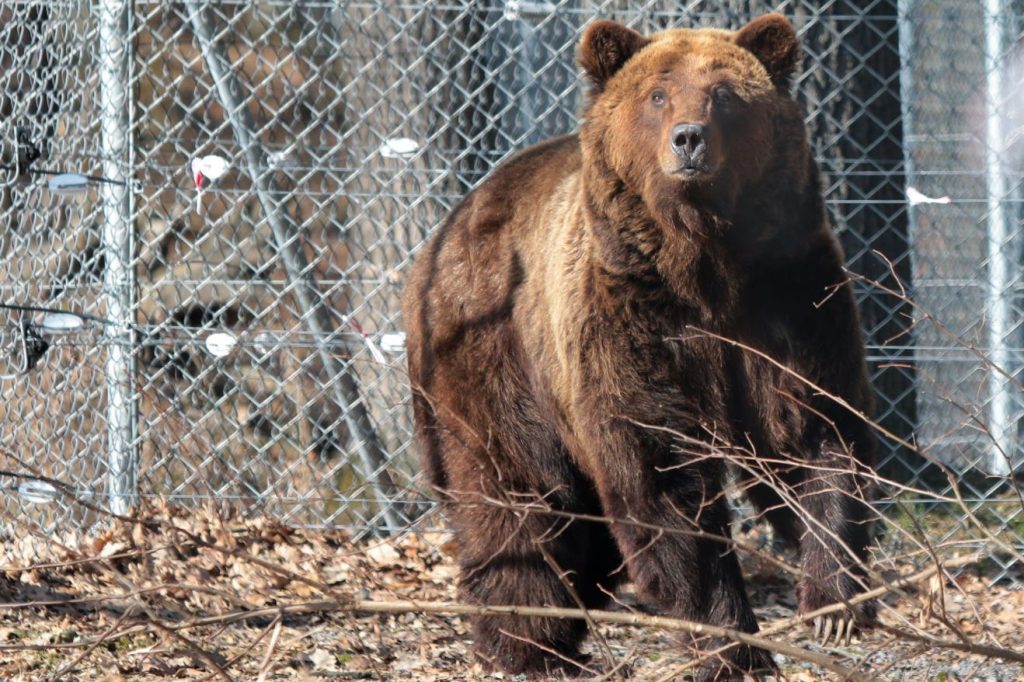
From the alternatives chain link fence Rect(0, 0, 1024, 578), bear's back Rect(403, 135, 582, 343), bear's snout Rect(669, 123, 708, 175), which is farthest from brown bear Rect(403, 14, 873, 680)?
chain link fence Rect(0, 0, 1024, 578)

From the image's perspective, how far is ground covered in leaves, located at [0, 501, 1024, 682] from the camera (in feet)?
14.5

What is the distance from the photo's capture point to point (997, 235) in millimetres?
6375

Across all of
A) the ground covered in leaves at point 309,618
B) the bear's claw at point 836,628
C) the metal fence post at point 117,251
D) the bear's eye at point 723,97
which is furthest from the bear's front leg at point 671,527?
the metal fence post at point 117,251

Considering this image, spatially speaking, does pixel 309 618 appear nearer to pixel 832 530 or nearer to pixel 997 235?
pixel 832 530

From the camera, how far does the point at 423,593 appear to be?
600 centimetres

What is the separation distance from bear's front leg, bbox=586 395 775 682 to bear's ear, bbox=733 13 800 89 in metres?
1.37

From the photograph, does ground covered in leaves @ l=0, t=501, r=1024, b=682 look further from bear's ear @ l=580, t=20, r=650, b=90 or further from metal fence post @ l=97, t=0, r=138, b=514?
bear's ear @ l=580, t=20, r=650, b=90

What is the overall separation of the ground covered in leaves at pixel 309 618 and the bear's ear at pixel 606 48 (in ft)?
6.55

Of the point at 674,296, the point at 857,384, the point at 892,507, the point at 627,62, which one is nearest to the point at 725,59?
the point at 627,62

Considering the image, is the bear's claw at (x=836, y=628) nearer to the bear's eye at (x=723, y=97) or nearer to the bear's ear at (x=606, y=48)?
the bear's eye at (x=723, y=97)

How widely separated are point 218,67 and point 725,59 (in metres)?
2.88

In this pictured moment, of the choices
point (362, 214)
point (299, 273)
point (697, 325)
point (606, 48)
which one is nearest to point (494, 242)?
point (606, 48)

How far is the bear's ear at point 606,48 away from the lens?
4.65 m

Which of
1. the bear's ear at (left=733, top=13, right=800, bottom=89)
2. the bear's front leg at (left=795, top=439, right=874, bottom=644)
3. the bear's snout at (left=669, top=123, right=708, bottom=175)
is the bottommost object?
the bear's front leg at (left=795, top=439, right=874, bottom=644)
